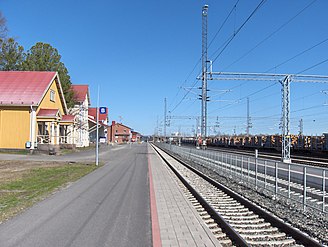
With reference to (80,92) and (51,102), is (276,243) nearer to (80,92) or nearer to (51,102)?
(51,102)

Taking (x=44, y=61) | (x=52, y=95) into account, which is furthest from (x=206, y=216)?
(x=44, y=61)

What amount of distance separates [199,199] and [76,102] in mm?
49327

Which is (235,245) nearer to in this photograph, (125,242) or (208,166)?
(125,242)

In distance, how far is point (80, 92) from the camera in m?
61.7

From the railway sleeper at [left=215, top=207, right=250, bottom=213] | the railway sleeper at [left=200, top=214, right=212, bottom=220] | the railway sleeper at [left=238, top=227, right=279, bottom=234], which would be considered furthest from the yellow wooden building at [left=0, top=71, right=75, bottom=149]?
the railway sleeper at [left=238, top=227, right=279, bottom=234]

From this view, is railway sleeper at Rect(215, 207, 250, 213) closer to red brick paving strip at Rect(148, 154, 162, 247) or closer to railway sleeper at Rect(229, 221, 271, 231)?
railway sleeper at Rect(229, 221, 271, 231)

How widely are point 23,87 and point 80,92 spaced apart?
22.7 meters

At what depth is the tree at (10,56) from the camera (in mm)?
51156

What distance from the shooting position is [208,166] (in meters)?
23.0

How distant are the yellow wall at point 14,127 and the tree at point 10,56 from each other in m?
17.2

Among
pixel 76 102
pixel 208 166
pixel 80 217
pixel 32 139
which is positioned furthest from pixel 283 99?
pixel 76 102

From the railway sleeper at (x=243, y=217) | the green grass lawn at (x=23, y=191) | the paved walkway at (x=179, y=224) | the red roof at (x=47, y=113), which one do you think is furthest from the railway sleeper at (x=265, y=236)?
the red roof at (x=47, y=113)

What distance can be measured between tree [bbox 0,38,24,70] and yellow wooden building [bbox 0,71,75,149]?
11406 mm

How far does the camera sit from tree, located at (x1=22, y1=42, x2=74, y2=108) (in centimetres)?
5056
